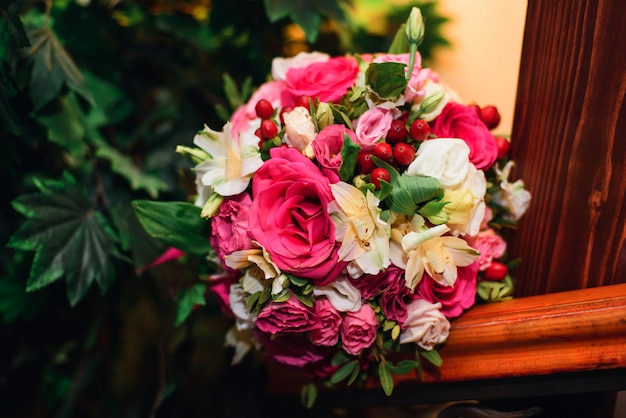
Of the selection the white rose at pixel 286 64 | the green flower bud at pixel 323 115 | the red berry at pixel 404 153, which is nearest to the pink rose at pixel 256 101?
the white rose at pixel 286 64

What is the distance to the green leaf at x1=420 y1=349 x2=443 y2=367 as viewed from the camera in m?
0.73

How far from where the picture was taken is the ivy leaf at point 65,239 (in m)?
0.92

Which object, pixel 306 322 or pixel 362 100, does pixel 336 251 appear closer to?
pixel 306 322

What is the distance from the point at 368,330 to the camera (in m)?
0.73

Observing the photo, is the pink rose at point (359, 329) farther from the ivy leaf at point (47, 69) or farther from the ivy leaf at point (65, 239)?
the ivy leaf at point (47, 69)

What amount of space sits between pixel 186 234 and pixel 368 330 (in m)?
0.32

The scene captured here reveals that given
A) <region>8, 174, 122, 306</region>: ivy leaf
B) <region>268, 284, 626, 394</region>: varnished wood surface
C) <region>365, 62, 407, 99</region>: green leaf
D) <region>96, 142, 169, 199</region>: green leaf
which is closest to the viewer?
<region>268, 284, 626, 394</region>: varnished wood surface

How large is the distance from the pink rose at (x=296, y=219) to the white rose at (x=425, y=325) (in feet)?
0.38

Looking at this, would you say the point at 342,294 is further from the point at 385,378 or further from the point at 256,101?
the point at 256,101

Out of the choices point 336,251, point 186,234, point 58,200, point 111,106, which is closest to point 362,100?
point 336,251

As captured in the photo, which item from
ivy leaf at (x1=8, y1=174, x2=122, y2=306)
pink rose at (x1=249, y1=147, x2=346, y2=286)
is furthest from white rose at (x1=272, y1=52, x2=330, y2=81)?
ivy leaf at (x1=8, y1=174, x2=122, y2=306)

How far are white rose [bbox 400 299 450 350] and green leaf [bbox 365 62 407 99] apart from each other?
0.89 feet

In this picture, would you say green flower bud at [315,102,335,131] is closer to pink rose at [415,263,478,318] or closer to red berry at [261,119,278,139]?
red berry at [261,119,278,139]

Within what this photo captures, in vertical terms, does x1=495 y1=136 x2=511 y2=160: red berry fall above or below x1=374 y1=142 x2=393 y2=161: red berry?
below
